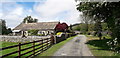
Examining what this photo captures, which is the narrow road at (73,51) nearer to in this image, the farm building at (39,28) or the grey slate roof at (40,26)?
the farm building at (39,28)

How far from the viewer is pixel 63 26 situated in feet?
153

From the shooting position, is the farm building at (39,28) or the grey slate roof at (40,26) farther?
the grey slate roof at (40,26)

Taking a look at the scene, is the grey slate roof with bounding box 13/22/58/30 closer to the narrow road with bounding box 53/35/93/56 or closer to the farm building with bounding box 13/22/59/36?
the farm building with bounding box 13/22/59/36

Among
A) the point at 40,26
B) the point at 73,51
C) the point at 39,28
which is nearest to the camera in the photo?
the point at 73,51

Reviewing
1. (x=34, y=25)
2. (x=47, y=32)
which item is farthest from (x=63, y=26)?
(x=34, y=25)

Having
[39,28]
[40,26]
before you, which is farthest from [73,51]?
[40,26]

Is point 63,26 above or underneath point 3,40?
above

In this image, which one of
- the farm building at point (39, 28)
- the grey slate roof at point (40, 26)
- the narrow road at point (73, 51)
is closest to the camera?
the narrow road at point (73, 51)

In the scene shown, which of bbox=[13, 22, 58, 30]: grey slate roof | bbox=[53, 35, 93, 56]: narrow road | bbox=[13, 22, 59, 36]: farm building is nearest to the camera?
bbox=[53, 35, 93, 56]: narrow road

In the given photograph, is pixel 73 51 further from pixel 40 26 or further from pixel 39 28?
pixel 40 26

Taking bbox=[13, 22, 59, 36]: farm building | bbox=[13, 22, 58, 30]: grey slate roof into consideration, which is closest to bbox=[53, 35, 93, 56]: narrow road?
bbox=[13, 22, 59, 36]: farm building

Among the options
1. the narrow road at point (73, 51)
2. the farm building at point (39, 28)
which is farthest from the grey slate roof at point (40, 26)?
the narrow road at point (73, 51)

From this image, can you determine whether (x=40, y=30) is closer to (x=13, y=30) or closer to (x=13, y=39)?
(x=13, y=30)

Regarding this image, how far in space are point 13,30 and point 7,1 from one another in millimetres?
47384
